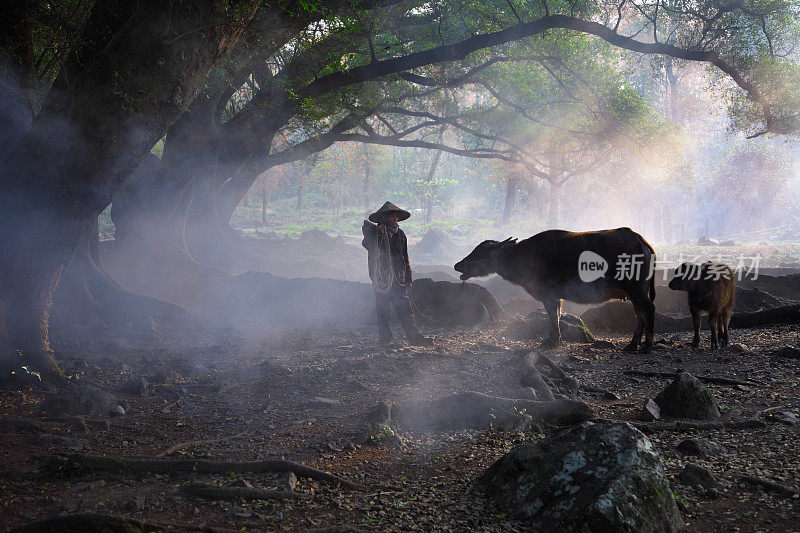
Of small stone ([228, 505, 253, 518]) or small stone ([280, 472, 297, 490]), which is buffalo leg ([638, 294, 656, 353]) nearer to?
small stone ([280, 472, 297, 490])

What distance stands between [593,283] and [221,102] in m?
10.3

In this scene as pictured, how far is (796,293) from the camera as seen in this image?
44.7 ft

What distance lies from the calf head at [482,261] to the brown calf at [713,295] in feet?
10.5

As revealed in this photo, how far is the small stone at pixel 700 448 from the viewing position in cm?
482

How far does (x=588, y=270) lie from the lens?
9.48 metres

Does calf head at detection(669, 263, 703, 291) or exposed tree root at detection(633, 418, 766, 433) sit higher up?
calf head at detection(669, 263, 703, 291)

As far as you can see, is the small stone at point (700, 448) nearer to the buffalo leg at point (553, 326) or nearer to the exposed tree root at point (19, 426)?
the buffalo leg at point (553, 326)

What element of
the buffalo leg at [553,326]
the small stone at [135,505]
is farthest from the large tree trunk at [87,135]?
the buffalo leg at [553,326]

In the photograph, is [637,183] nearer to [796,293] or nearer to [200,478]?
[796,293]

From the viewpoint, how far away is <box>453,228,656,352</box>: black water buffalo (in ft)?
30.3

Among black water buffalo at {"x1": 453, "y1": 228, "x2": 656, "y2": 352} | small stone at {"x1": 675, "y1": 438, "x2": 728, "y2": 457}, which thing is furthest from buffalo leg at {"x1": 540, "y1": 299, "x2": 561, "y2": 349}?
small stone at {"x1": 675, "y1": 438, "x2": 728, "y2": 457}

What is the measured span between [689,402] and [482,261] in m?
5.52

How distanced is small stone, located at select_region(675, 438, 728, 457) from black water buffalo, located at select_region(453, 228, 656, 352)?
4347mm

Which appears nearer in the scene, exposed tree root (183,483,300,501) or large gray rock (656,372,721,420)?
exposed tree root (183,483,300,501)
